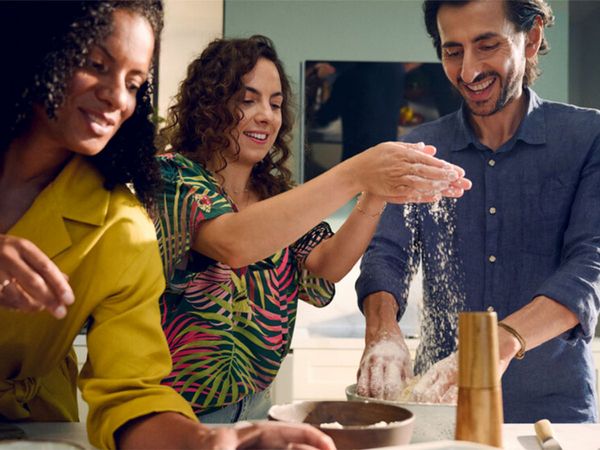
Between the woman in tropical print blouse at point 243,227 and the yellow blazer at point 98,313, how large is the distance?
0.93 feet

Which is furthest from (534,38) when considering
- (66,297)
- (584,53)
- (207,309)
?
(584,53)

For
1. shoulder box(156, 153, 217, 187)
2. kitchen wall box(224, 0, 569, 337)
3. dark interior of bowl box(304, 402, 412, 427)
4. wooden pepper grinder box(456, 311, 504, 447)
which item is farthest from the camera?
kitchen wall box(224, 0, 569, 337)

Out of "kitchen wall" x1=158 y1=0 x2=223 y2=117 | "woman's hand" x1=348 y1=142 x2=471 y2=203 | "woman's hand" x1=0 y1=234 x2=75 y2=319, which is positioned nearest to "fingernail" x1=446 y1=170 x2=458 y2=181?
"woman's hand" x1=348 y1=142 x2=471 y2=203

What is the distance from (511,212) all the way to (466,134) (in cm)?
22

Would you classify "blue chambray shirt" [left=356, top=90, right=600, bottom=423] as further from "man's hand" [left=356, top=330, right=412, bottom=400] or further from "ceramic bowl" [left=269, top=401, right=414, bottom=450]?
"ceramic bowl" [left=269, top=401, right=414, bottom=450]

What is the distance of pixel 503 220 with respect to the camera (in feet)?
5.95

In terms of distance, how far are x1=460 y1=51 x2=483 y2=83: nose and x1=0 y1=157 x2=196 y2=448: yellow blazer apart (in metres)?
0.86

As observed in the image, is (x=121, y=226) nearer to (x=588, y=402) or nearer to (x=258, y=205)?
(x=258, y=205)

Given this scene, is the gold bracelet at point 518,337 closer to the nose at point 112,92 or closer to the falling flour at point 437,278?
the falling flour at point 437,278

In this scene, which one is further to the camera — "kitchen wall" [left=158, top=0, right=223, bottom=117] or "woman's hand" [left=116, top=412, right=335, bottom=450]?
"kitchen wall" [left=158, top=0, right=223, bottom=117]

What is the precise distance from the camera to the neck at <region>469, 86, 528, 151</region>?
1863 millimetres

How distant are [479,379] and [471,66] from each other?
100 centimetres

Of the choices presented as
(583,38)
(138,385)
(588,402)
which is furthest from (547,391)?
(583,38)

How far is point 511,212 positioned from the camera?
1.81 metres
